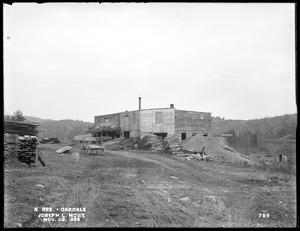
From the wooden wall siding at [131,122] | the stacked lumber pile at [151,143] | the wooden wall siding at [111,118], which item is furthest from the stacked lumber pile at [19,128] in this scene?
the wooden wall siding at [111,118]

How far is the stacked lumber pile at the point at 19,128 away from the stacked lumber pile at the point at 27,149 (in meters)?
0.54

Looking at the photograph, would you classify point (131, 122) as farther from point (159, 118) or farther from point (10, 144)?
point (10, 144)

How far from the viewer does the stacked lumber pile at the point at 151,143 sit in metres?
24.9

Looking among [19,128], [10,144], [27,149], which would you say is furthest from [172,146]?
[10,144]

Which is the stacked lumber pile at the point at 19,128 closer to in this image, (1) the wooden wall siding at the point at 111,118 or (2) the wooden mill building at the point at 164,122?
(2) the wooden mill building at the point at 164,122

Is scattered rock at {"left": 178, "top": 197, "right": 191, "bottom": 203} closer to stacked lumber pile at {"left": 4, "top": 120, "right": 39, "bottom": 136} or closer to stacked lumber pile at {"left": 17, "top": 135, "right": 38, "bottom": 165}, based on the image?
stacked lumber pile at {"left": 17, "top": 135, "right": 38, "bottom": 165}

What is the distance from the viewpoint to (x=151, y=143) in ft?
83.6

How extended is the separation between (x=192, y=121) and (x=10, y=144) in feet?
86.1

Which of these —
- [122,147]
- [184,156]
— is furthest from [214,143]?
[122,147]

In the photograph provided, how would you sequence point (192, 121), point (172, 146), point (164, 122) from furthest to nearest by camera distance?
point (192, 121) → point (164, 122) → point (172, 146)

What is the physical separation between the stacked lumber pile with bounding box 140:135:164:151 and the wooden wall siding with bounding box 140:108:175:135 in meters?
4.18

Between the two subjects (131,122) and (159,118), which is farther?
(131,122)

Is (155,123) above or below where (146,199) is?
above

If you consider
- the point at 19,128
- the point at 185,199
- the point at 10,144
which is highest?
the point at 19,128
